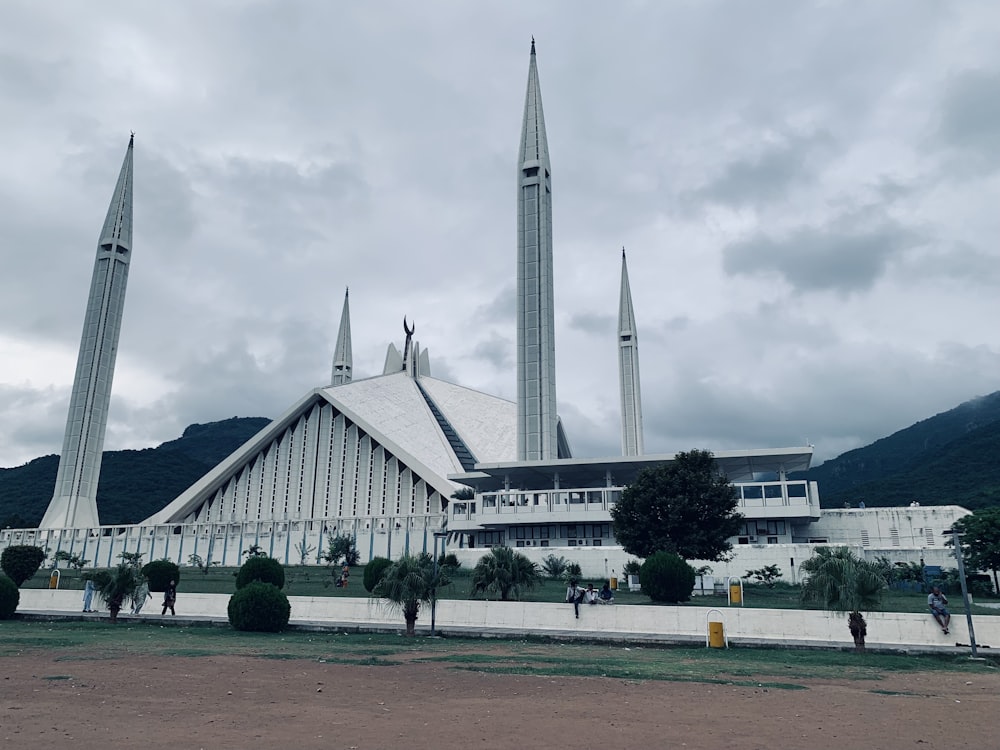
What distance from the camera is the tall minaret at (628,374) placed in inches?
2190

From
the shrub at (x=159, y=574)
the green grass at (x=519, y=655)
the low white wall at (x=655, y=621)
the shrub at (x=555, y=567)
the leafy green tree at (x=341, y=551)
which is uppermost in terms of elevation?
the leafy green tree at (x=341, y=551)

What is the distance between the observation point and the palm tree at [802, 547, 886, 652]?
13144 millimetres

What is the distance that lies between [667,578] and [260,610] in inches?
365

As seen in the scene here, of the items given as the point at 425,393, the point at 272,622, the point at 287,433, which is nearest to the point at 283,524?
the point at 287,433

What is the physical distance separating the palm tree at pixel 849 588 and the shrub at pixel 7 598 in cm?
1797

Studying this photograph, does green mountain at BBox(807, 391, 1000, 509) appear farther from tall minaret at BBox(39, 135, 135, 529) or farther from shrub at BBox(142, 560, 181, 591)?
tall minaret at BBox(39, 135, 135, 529)

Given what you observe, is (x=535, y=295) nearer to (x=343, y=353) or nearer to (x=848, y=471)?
(x=343, y=353)

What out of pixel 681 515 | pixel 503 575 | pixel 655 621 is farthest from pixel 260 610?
pixel 681 515

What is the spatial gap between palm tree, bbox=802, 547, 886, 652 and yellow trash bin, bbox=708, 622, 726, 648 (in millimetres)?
1575

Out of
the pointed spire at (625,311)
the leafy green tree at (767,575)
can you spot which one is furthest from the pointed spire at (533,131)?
the leafy green tree at (767,575)

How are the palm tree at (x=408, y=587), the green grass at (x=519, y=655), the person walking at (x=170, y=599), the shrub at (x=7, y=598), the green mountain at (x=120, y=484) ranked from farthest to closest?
the green mountain at (x=120, y=484) < the shrub at (x=7, y=598) < the person walking at (x=170, y=599) < the palm tree at (x=408, y=587) < the green grass at (x=519, y=655)

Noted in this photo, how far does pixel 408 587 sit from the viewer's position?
1505cm

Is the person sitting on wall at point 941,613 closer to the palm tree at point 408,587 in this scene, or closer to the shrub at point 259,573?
the palm tree at point 408,587

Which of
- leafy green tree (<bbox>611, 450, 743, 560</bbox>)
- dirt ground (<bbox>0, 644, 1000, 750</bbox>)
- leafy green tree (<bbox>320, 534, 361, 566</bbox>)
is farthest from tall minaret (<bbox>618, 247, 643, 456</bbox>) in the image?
dirt ground (<bbox>0, 644, 1000, 750</bbox>)
